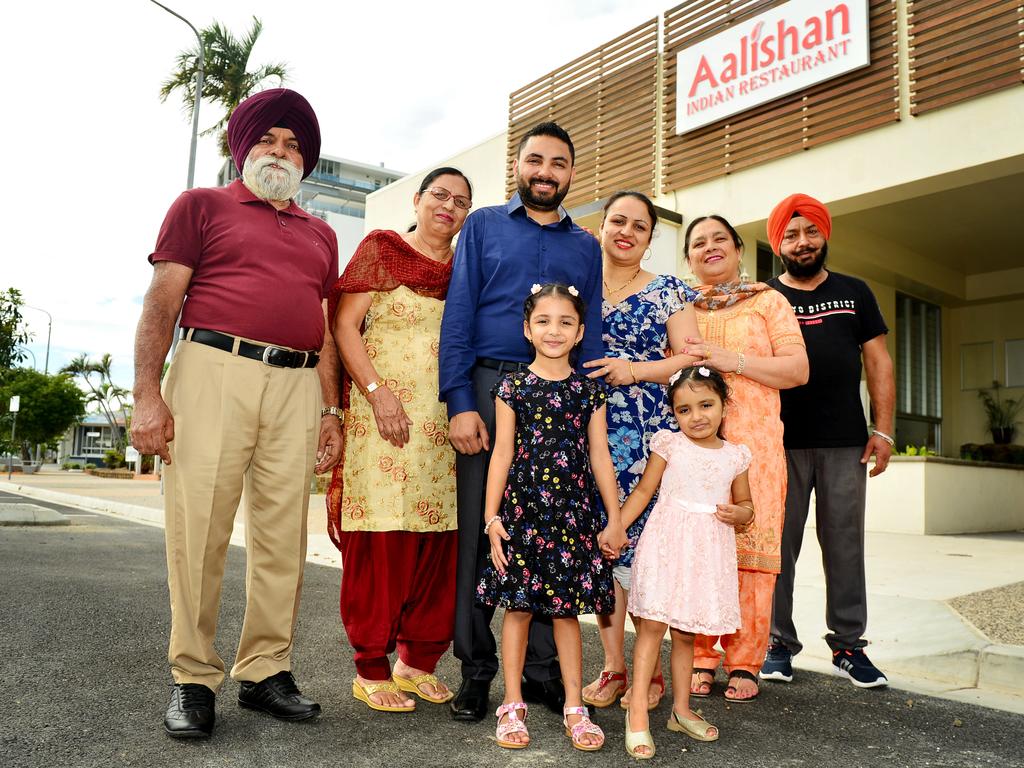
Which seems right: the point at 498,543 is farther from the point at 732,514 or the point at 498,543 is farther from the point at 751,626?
the point at 751,626

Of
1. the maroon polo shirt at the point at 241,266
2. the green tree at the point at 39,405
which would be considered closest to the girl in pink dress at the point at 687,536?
the maroon polo shirt at the point at 241,266

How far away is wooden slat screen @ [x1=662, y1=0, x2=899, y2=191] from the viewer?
364 inches

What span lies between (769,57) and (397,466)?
9.24 metres

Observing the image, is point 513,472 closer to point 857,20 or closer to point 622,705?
point 622,705

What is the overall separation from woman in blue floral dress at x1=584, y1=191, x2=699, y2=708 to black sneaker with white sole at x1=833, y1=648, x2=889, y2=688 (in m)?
1.04

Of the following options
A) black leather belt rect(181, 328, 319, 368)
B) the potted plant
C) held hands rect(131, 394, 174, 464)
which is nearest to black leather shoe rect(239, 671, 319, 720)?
held hands rect(131, 394, 174, 464)

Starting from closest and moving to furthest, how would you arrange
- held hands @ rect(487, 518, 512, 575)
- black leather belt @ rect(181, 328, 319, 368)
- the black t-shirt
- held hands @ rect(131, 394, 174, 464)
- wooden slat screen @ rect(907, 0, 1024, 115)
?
held hands @ rect(131, 394, 174, 464) → held hands @ rect(487, 518, 512, 575) → black leather belt @ rect(181, 328, 319, 368) → the black t-shirt → wooden slat screen @ rect(907, 0, 1024, 115)

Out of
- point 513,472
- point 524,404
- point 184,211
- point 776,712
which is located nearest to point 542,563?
point 513,472

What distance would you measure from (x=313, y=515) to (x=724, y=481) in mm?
10188

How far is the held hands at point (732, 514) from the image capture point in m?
2.96

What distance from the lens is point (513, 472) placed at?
9.48 feet

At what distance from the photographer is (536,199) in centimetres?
327

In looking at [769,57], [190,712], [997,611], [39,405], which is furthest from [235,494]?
[39,405]

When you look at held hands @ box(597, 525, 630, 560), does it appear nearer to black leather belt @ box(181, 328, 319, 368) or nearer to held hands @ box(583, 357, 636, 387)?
held hands @ box(583, 357, 636, 387)
